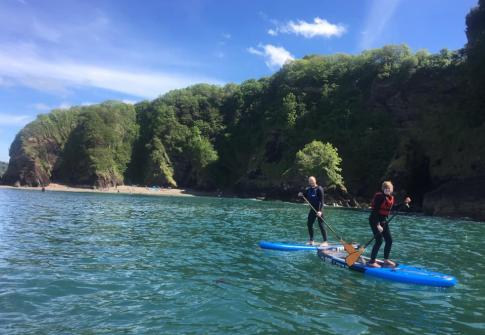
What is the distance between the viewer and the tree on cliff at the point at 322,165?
75.5 metres

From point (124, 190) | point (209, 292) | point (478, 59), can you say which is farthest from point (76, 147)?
point (209, 292)

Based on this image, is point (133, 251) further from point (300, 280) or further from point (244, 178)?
point (244, 178)

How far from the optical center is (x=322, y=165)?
76.5 metres

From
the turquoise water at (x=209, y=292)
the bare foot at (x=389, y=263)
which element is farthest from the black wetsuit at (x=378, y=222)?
the turquoise water at (x=209, y=292)

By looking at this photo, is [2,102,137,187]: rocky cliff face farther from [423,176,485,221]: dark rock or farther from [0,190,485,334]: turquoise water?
[0,190,485,334]: turquoise water

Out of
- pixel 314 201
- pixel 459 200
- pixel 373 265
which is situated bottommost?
pixel 373 265

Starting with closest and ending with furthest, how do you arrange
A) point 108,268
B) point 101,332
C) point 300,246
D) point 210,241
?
1. point 101,332
2. point 108,268
3. point 300,246
4. point 210,241

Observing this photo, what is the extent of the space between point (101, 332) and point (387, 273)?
28.2 ft

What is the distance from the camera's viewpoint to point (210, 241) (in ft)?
63.7

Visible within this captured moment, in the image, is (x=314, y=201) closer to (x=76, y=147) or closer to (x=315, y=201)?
(x=315, y=201)

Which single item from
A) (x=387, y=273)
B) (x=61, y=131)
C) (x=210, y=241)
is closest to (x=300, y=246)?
(x=210, y=241)

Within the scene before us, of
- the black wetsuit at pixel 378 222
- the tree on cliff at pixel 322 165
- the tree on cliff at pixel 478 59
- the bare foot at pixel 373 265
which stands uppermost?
the tree on cliff at pixel 478 59

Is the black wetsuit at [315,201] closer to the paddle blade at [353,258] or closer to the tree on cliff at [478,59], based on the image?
the paddle blade at [353,258]

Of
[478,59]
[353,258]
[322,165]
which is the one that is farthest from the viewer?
[322,165]
